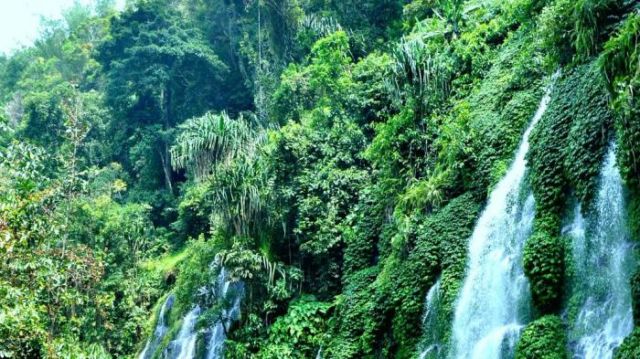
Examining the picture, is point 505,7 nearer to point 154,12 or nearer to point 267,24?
point 267,24

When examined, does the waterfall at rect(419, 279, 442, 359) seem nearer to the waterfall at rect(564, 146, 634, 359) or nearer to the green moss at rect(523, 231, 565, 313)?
the green moss at rect(523, 231, 565, 313)

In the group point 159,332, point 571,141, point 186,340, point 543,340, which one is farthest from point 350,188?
point 543,340

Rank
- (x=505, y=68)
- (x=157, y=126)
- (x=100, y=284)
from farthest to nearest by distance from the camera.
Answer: (x=157, y=126), (x=100, y=284), (x=505, y=68)

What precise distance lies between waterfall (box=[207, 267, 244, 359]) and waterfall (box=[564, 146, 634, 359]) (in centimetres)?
930

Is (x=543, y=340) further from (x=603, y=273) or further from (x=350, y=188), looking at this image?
(x=350, y=188)

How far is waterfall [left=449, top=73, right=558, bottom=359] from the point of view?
850 centimetres

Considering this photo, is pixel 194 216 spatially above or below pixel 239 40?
below

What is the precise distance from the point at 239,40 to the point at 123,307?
17.3m

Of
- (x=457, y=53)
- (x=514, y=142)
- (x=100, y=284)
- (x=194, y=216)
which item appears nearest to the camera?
(x=514, y=142)

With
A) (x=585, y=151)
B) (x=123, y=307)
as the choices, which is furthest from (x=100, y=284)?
(x=585, y=151)

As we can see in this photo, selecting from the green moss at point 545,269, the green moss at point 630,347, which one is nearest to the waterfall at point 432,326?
the green moss at point 545,269

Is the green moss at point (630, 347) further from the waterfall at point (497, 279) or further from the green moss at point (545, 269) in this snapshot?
the waterfall at point (497, 279)

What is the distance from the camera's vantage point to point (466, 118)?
12.6m

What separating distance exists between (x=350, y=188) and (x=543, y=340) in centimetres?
879
